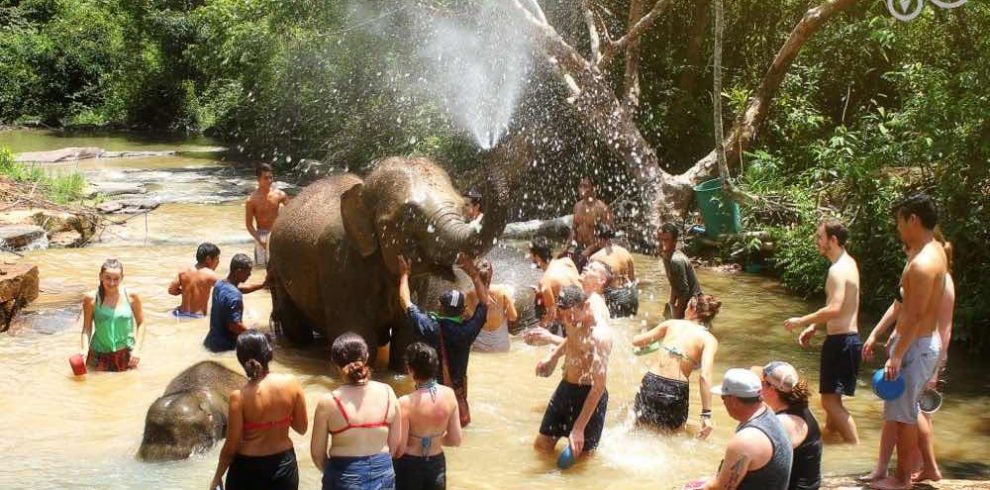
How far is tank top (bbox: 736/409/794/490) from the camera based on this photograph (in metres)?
4.44

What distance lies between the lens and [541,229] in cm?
1580

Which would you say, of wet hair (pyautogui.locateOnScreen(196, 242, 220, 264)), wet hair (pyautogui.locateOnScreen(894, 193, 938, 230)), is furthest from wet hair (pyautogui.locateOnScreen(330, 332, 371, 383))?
wet hair (pyautogui.locateOnScreen(196, 242, 220, 264))

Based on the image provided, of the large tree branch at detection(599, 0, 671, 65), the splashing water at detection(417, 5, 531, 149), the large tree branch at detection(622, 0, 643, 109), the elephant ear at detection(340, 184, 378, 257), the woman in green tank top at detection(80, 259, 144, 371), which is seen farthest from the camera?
the splashing water at detection(417, 5, 531, 149)

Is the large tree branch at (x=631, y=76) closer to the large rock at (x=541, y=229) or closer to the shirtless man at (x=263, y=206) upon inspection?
the large rock at (x=541, y=229)

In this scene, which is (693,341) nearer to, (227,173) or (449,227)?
(449,227)

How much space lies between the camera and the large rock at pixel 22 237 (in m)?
13.4

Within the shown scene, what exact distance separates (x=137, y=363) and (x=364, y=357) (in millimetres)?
4613

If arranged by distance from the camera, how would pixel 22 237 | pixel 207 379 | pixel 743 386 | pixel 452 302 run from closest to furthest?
pixel 743 386 → pixel 452 302 → pixel 207 379 → pixel 22 237

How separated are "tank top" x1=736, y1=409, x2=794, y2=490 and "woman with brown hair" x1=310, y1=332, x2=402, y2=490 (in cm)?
171

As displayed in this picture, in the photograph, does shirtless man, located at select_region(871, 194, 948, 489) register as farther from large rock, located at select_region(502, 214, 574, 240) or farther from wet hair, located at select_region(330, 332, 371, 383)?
large rock, located at select_region(502, 214, 574, 240)

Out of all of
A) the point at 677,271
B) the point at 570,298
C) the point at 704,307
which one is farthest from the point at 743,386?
the point at 677,271

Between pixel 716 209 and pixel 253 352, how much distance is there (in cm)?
1034

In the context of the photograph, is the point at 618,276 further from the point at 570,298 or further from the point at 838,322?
the point at 570,298

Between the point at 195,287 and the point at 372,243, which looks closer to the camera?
the point at 372,243
